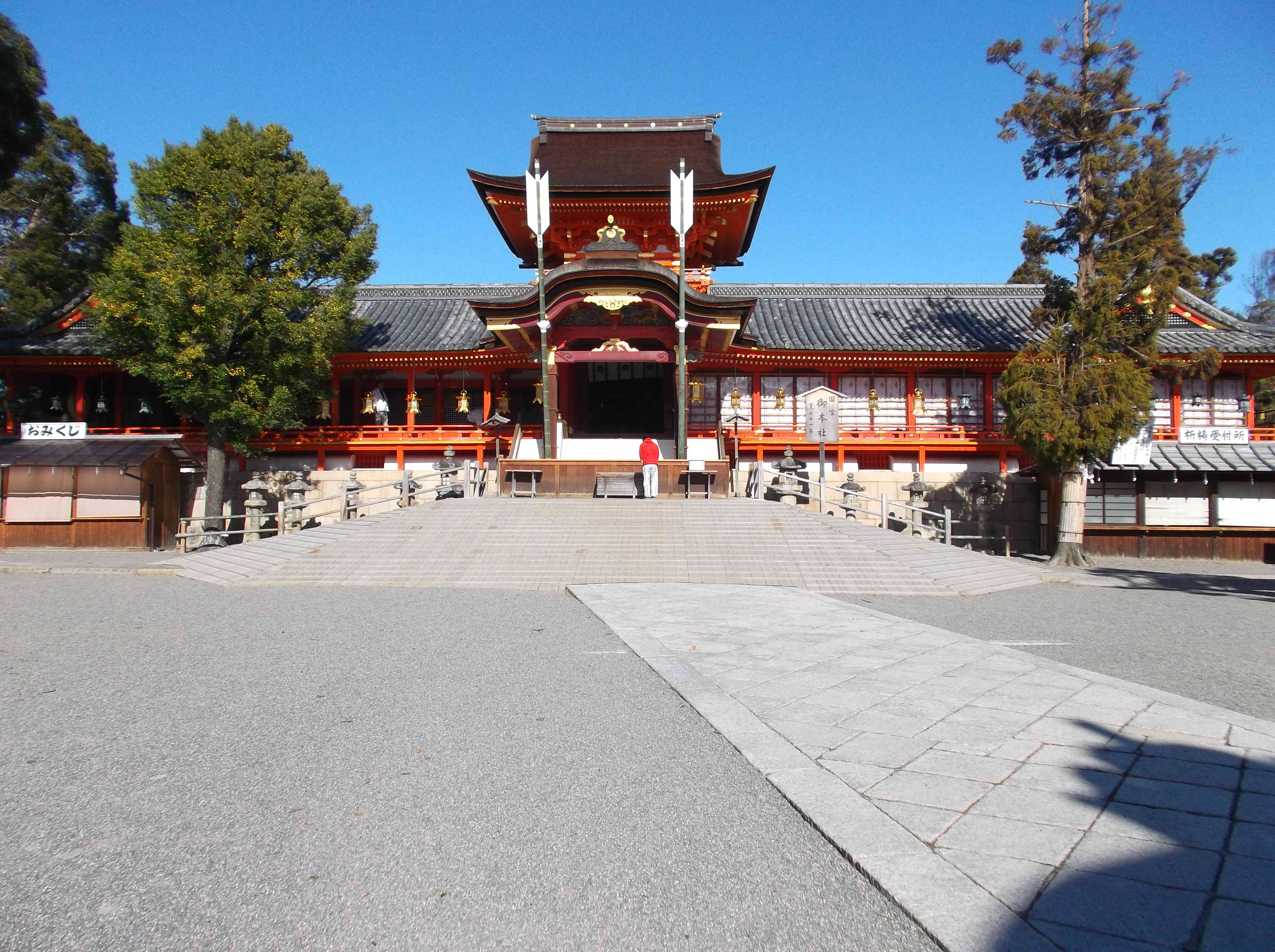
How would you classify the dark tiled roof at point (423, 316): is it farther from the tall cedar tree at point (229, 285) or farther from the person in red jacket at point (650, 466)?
the person in red jacket at point (650, 466)

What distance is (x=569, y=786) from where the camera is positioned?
3600 mm

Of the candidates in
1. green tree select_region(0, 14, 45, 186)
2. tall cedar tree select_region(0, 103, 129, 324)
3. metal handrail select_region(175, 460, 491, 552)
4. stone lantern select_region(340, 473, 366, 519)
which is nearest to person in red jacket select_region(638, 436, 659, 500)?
metal handrail select_region(175, 460, 491, 552)

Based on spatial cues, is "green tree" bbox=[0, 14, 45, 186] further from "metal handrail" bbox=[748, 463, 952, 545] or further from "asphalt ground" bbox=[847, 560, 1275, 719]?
"asphalt ground" bbox=[847, 560, 1275, 719]

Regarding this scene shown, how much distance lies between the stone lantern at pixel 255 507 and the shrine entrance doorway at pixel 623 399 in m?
7.92

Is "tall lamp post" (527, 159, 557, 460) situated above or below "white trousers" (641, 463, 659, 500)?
above

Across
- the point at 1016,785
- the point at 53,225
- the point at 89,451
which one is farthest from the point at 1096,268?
the point at 53,225

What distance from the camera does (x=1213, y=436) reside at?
1892 centimetres

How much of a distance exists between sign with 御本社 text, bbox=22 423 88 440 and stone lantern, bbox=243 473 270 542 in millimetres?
4556

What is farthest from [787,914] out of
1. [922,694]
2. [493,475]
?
[493,475]

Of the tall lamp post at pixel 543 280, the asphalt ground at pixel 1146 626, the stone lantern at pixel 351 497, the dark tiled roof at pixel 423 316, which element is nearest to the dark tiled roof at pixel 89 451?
the stone lantern at pixel 351 497

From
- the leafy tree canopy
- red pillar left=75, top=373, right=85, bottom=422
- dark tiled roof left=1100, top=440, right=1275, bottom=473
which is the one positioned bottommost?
dark tiled roof left=1100, top=440, right=1275, bottom=473

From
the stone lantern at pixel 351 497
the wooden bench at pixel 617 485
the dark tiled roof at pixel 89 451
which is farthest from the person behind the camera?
the dark tiled roof at pixel 89 451

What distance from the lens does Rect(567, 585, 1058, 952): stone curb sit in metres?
2.41

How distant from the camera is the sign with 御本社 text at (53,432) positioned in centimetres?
1909
